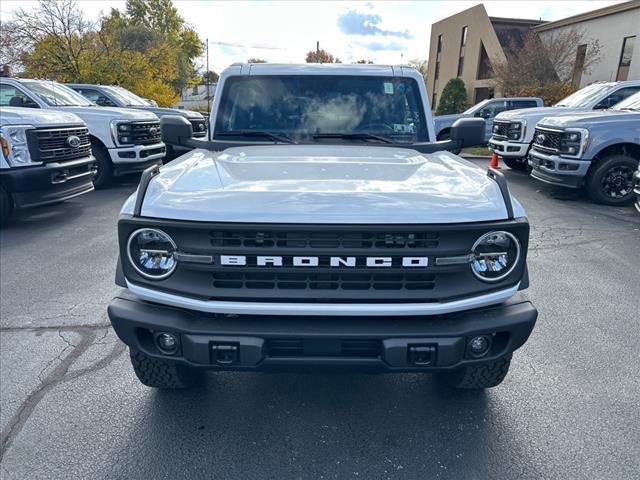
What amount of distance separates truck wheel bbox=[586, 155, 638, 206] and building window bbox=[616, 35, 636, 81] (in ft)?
60.0

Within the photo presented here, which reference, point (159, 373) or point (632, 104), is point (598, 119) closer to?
point (632, 104)

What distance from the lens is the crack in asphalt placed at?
2.56 m

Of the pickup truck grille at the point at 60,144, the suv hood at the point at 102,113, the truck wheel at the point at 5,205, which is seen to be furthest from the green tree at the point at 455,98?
the truck wheel at the point at 5,205

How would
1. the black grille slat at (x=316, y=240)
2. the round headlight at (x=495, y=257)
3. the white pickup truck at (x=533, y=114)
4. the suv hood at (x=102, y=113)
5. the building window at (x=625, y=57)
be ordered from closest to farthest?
the black grille slat at (x=316, y=240) → the round headlight at (x=495, y=257) → the suv hood at (x=102, y=113) → the white pickup truck at (x=533, y=114) → the building window at (x=625, y=57)

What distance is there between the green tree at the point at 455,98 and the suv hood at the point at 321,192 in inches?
1193

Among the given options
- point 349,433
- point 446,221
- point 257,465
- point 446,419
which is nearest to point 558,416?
point 446,419

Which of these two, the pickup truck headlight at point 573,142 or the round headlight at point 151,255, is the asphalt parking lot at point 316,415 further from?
the pickup truck headlight at point 573,142

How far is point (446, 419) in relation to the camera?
8.73 feet

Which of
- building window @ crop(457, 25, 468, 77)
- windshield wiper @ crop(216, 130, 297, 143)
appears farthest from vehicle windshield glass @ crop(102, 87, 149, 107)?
building window @ crop(457, 25, 468, 77)

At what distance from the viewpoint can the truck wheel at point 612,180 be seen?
25.8 feet

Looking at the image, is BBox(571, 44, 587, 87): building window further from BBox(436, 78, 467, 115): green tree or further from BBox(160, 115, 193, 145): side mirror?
BBox(160, 115, 193, 145): side mirror

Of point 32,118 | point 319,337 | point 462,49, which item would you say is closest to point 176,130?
point 319,337

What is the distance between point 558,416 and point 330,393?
1.33m

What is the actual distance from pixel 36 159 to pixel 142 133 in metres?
3.12
